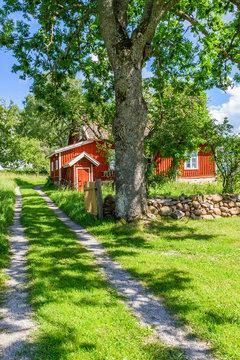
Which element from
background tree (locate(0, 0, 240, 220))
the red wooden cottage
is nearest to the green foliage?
background tree (locate(0, 0, 240, 220))

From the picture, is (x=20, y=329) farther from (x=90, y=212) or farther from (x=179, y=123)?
(x=179, y=123)

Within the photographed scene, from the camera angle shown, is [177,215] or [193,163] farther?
[193,163]

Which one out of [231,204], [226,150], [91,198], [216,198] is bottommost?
[231,204]

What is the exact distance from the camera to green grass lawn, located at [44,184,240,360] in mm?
3486

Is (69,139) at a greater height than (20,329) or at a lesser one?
greater

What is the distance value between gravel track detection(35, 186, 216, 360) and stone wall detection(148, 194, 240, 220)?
3895mm

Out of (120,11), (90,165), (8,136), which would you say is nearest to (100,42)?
(120,11)

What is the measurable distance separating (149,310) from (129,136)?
19.1 feet

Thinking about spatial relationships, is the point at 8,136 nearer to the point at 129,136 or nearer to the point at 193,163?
the point at 193,163

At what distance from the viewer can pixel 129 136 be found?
28.3ft

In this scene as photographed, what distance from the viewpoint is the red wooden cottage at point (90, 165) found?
78.5 feet

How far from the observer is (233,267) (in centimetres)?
538

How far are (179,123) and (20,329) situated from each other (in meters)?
11.3

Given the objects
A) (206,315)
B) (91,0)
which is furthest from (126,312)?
(91,0)
